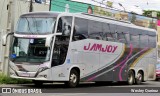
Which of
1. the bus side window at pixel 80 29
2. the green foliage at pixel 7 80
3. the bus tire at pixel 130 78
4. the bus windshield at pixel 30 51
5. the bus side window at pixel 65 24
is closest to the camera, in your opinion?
the bus windshield at pixel 30 51

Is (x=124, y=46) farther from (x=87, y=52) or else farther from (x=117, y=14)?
(x=117, y=14)

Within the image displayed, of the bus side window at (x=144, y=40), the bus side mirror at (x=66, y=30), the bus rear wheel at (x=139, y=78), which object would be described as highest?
the bus side mirror at (x=66, y=30)

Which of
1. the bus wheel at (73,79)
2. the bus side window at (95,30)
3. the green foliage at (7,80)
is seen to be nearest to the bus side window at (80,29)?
the bus side window at (95,30)

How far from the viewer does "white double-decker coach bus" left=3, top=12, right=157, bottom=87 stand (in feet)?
60.2

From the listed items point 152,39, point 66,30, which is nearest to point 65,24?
point 66,30

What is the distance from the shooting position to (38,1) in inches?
1207

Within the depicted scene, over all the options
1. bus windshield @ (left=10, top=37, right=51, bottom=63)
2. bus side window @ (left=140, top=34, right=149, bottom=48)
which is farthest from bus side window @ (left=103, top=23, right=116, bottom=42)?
bus windshield @ (left=10, top=37, right=51, bottom=63)

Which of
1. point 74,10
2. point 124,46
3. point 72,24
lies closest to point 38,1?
point 74,10

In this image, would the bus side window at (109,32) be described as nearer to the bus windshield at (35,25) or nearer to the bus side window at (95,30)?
the bus side window at (95,30)

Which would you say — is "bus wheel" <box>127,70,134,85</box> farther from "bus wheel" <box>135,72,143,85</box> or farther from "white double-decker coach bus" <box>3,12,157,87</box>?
"bus wheel" <box>135,72,143,85</box>

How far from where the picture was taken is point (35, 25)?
18.9 metres

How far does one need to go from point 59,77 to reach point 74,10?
14.1 meters

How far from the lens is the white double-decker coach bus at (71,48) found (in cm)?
1836

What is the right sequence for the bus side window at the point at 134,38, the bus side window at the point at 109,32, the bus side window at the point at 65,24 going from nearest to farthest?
the bus side window at the point at 65,24 → the bus side window at the point at 109,32 → the bus side window at the point at 134,38
